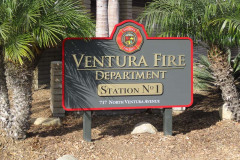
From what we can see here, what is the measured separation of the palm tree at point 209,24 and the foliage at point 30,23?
5.65 feet

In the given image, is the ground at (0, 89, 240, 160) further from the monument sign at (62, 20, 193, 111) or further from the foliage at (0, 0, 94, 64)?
the foliage at (0, 0, 94, 64)

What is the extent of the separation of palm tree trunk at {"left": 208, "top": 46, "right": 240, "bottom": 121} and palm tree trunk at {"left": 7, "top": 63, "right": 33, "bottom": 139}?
317 cm

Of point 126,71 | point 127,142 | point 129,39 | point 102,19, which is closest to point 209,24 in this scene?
point 129,39

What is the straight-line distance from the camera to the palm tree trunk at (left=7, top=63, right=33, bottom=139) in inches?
209

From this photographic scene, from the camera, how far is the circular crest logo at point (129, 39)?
5.77 meters

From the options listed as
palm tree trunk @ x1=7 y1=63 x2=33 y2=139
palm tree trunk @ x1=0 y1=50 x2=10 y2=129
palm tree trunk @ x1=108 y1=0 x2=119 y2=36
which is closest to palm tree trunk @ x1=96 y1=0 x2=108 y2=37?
palm tree trunk @ x1=108 y1=0 x2=119 y2=36

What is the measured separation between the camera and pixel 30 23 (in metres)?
4.87

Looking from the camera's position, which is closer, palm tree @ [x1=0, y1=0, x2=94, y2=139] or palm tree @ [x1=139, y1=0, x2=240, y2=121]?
palm tree @ [x1=0, y1=0, x2=94, y2=139]

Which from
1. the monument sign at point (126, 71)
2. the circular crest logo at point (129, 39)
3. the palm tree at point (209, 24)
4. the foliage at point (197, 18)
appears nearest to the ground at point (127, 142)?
the monument sign at point (126, 71)

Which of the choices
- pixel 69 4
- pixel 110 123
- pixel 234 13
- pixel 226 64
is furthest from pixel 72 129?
pixel 234 13

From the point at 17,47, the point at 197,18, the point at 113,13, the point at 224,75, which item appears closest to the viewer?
the point at 17,47

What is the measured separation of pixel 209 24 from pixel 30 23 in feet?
9.72

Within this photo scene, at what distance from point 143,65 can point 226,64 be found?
1678 millimetres

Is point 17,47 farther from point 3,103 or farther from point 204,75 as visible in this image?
point 204,75
